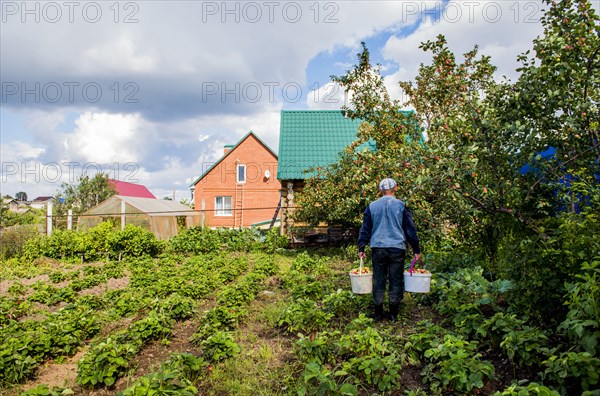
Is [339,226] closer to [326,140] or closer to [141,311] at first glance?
[326,140]

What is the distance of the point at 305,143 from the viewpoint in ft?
59.5

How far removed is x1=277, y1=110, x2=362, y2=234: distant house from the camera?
16.0 metres

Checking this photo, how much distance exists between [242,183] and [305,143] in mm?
11469

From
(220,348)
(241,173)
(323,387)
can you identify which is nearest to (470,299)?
(323,387)

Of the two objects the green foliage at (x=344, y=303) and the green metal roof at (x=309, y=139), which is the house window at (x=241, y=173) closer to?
the green metal roof at (x=309, y=139)

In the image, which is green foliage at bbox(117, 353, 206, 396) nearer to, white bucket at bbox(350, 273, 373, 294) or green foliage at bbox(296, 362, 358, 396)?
green foliage at bbox(296, 362, 358, 396)

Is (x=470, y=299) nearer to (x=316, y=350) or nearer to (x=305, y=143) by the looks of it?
(x=316, y=350)

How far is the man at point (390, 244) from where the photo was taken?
5406 mm

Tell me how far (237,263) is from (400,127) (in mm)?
5348

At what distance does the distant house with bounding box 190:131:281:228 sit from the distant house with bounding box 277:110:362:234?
9326 mm

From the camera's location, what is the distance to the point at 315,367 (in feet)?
11.3

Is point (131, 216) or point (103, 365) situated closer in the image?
point (103, 365)

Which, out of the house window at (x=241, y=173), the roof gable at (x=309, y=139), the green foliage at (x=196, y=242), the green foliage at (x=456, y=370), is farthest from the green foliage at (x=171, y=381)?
the house window at (x=241, y=173)

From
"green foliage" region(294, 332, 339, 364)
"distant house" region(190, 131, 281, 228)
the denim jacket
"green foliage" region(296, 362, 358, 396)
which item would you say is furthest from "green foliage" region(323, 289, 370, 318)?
"distant house" region(190, 131, 281, 228)
